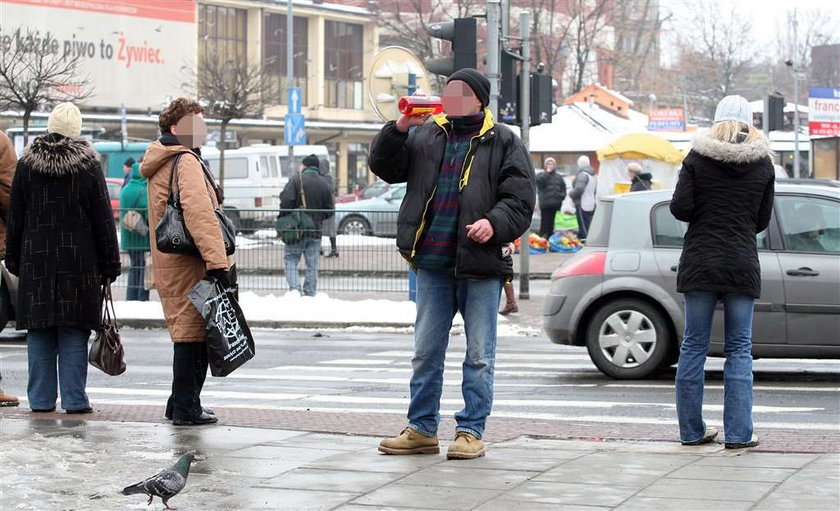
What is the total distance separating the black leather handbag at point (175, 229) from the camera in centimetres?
775

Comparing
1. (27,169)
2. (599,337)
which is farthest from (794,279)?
(27,169)

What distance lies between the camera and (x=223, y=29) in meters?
65.1

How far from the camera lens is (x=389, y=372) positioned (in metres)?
12.2

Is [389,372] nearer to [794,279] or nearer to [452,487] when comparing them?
[794,279]

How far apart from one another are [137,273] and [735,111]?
40.2 feet

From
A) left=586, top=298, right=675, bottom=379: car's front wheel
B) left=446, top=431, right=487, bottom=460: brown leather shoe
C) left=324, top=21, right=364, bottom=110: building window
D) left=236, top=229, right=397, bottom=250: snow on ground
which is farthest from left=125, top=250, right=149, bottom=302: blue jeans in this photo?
left=324, top=21, right=364, bottom=110: building window

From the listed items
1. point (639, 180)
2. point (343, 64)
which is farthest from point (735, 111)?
point (343, 64)

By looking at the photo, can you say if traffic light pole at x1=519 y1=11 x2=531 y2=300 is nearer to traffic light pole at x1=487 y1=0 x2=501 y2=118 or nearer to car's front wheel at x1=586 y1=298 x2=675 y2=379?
traffic light pole at x1=487 y1=0 x2=501 y2=118

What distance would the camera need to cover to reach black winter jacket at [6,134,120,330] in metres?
8.29

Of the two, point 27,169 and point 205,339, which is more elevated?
point 27,169

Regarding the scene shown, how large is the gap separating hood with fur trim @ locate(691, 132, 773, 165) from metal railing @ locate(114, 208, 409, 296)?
1184 centimetres

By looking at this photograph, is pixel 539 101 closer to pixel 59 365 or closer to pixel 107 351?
pixel 107 351

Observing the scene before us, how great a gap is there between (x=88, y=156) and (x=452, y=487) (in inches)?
138

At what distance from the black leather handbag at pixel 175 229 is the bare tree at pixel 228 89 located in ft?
102
